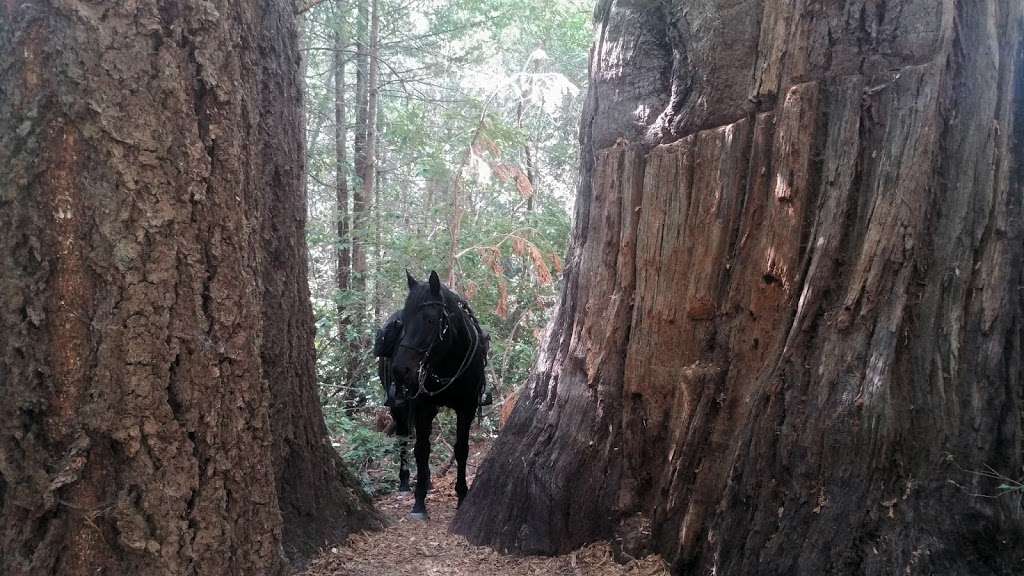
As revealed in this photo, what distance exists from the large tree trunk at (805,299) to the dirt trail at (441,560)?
159 millimetres

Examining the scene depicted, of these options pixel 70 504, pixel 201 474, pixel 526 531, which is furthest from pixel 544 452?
pixel 70 504

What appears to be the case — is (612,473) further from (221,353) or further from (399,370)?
(221,353)

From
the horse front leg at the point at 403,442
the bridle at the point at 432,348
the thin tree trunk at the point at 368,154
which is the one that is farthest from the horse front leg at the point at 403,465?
the thin tree trunk at the point at 368,154

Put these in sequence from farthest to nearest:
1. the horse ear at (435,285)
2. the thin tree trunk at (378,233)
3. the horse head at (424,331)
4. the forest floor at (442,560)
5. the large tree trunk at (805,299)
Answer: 1. the thin tree trunk at (378,233)
2. the horse ear at (435,285)
3. the horse head at (424,331)
4. the forest floor at (442,560)
5. the large tree trunk at (805,299)

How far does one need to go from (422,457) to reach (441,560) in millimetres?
2083

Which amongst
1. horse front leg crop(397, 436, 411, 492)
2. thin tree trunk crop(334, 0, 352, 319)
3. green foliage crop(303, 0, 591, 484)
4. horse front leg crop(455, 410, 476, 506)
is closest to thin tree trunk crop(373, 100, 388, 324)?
green foliage crop(303, 0, 591, 484)

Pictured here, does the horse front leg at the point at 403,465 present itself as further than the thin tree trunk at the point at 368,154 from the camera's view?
No


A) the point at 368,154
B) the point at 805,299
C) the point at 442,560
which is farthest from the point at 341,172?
the point at 805,299

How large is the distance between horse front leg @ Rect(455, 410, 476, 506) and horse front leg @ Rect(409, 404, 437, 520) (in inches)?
Answer: 11.5

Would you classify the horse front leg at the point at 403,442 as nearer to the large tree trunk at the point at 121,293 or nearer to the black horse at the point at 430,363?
the black horse at the point at 430,363

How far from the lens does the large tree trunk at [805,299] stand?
300 cm

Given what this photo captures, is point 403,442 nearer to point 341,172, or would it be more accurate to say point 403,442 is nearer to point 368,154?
point 341,172

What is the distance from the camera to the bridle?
19.7ft

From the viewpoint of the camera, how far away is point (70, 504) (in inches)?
82.7
